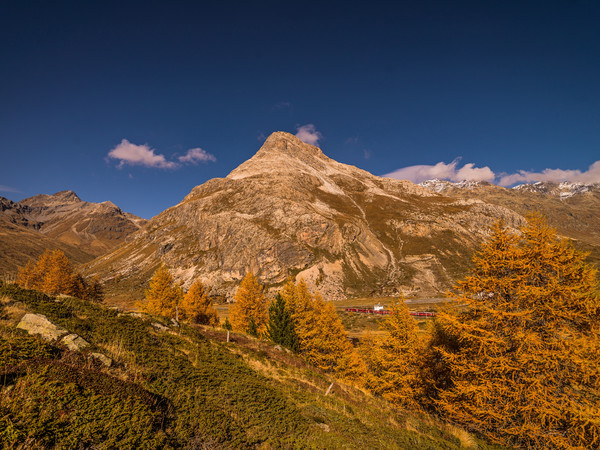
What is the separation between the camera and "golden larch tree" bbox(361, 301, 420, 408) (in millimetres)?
20278

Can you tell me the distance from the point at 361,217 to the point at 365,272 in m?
58.3

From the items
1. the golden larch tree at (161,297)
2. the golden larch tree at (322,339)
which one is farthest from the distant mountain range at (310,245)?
the golden larch tree at (322,339)

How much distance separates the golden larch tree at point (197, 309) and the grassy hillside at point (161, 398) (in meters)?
28.7

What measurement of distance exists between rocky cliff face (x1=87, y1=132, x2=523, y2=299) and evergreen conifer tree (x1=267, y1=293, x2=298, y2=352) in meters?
90.4

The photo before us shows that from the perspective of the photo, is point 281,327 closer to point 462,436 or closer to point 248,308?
point 248,308

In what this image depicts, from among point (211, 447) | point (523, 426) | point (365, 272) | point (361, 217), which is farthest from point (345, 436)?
point (361, 217)

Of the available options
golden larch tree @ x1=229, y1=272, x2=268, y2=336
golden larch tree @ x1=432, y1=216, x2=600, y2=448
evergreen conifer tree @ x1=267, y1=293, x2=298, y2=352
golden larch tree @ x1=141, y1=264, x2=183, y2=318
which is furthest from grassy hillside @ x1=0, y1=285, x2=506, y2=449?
golden larch tree @ x1=141, y1=264, x2=183, y2=318

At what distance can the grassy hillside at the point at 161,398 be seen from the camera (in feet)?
18.6

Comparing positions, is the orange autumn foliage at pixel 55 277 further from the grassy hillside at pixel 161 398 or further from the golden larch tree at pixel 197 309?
the grassy hillside at pixel 161 398

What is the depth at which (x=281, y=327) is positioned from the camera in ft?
96.4

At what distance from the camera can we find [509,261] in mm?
13719

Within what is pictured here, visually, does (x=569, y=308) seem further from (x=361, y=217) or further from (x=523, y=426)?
(x=361, y=217)

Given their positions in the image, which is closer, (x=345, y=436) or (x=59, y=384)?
(x=59, y=384)

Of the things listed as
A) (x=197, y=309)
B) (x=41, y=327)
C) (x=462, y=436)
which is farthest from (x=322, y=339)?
(x=41, y=327)
